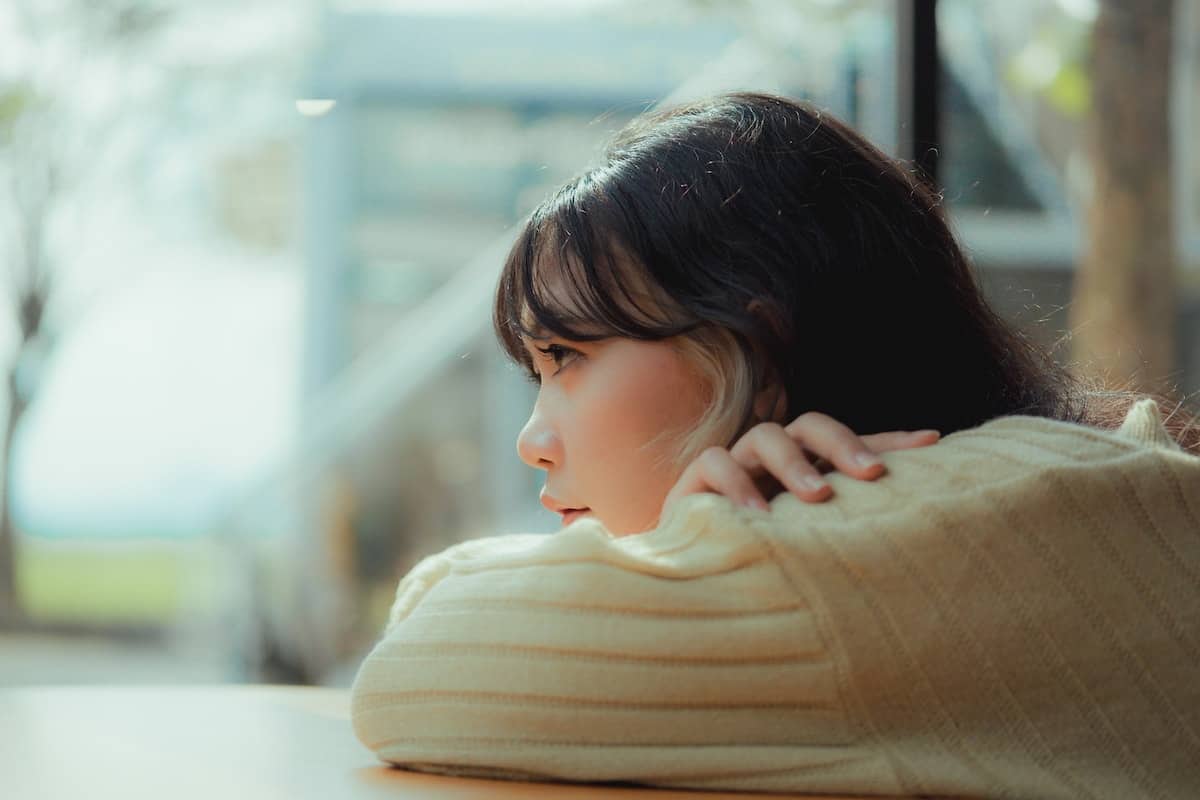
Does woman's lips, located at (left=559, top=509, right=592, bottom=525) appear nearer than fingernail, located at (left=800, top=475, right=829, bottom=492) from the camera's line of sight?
No

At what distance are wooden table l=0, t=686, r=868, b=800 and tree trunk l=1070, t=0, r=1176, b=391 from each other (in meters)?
2.00

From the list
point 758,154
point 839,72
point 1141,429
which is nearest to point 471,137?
point 839,72

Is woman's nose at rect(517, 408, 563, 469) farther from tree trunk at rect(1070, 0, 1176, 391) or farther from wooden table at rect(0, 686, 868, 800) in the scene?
tree trunk at rect(1070, 0, 1176, 391)

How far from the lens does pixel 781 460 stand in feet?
2.46

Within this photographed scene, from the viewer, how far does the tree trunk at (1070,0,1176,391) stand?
268cm

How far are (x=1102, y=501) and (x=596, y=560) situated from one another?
0.85 ft

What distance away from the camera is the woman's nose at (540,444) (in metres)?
0.95

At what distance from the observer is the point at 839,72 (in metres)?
2.35

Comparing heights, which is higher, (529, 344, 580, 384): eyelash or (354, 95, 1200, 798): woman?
(529, 344, 580, 384): eyelash

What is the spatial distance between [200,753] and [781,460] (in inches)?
14.6

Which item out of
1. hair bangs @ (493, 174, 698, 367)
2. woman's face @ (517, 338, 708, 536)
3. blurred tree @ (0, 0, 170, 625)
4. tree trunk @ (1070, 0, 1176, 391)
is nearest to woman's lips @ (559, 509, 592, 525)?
woman's face @ (517, 338, 708, 536)

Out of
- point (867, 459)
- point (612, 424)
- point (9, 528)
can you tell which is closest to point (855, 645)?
point (867, 459)

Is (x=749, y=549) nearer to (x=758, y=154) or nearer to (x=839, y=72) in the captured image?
(x=758, y=154)

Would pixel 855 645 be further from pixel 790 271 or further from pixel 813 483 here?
pixel 790 271
